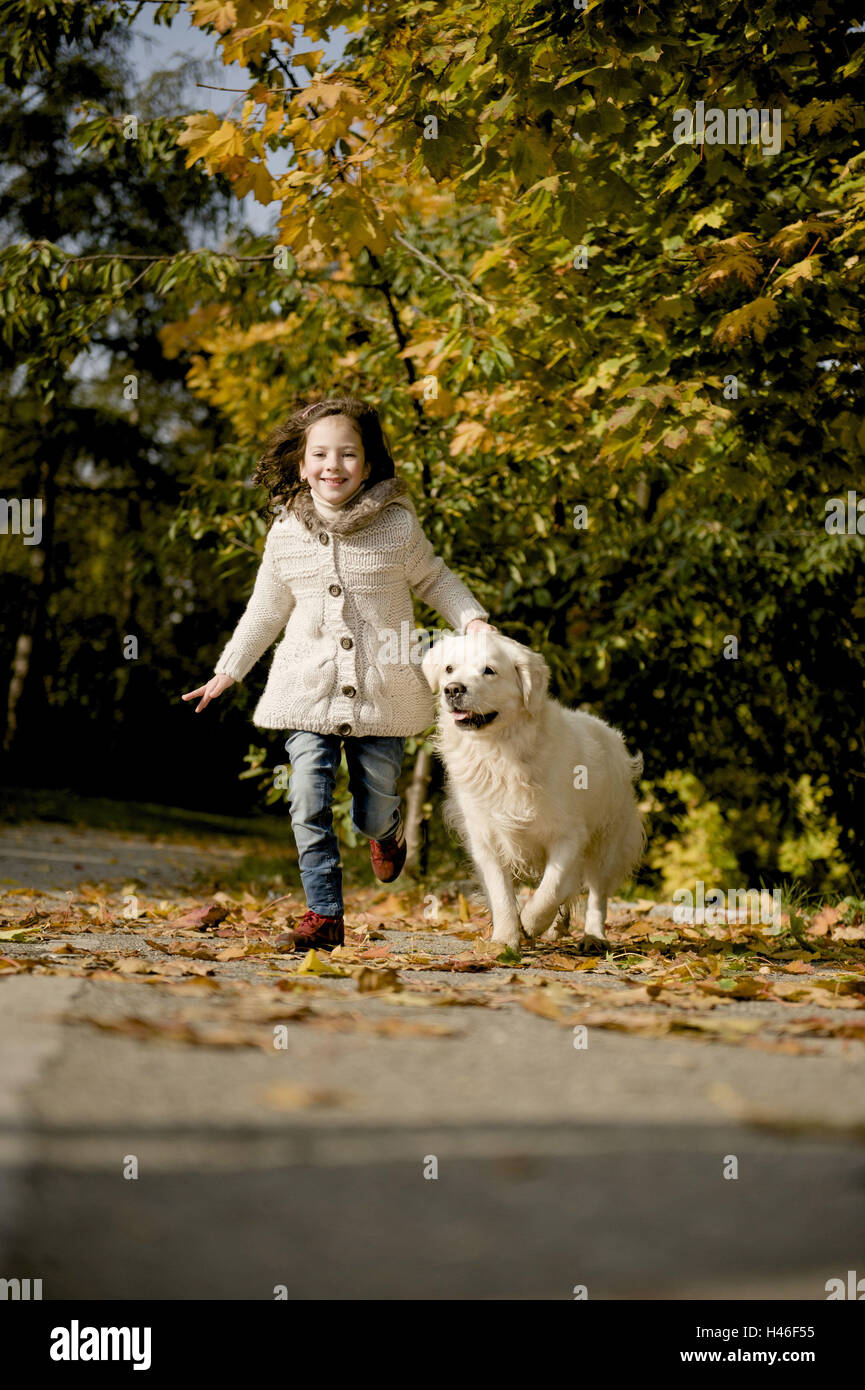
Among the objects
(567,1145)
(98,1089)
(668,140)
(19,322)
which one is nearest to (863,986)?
(567,1145)

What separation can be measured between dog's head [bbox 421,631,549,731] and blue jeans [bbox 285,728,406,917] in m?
0.33

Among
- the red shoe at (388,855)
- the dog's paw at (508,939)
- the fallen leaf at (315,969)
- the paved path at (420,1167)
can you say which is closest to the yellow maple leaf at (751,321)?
the red shoe at (388,855)

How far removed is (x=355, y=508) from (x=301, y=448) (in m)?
0.42

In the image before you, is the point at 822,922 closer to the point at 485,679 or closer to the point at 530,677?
the point at 530,677

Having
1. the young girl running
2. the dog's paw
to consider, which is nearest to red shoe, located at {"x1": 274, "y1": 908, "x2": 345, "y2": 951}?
the young girl running

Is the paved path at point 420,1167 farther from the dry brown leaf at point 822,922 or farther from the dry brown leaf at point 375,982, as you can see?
the dry brown leaf at point 822,922

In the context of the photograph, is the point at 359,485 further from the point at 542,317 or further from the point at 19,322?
the point at 19,322

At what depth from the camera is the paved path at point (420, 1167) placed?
67.9 inches

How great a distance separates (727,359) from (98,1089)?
4.13 metres

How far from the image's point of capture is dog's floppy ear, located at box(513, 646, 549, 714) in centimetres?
461

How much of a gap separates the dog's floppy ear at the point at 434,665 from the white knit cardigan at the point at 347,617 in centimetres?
7

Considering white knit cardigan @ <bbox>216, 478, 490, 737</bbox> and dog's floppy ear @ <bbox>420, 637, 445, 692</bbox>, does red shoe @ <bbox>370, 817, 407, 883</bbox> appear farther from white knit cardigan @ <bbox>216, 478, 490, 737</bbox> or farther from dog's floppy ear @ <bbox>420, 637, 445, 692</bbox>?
dog's floppy ear @ <bbox>420, 637, 445, 692</bbox>

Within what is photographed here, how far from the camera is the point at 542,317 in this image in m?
6.63
